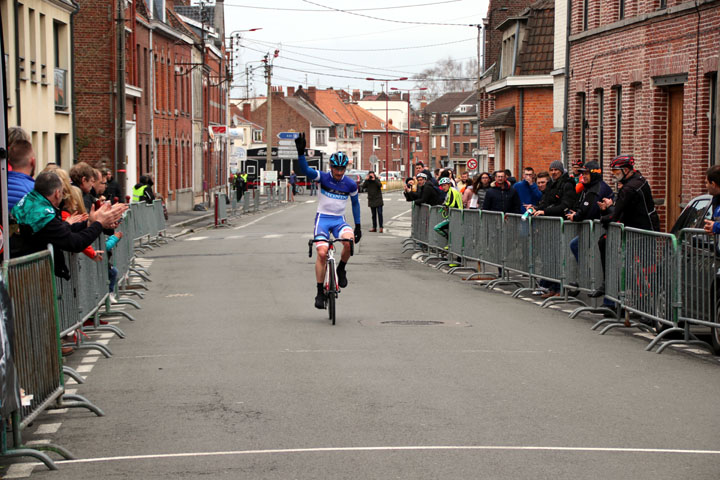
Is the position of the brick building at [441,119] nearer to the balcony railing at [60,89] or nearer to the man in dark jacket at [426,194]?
the balcony railing at [60,89]

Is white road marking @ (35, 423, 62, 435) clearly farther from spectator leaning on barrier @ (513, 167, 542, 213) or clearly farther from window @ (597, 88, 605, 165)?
window @ (597, 88, 605, 165)

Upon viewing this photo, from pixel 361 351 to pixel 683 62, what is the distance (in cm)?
1303

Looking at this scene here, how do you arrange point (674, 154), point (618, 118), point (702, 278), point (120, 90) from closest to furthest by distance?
point (702, 278) < point (674, 154) < point (618, 118) < point (120, 90)

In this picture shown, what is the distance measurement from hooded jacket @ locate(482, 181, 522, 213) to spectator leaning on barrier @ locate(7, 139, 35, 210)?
36.9ft

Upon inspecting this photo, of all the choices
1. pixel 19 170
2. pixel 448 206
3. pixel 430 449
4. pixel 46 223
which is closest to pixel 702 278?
pixel 430 449

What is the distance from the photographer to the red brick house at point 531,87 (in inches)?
1769

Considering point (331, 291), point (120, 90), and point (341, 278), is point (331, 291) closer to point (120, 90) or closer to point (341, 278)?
point (341, 278)

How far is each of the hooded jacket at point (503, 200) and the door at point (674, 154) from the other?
4.43m

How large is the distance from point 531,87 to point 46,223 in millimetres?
38161

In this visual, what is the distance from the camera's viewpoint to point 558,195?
17.0 metres

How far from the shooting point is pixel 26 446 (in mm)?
6855

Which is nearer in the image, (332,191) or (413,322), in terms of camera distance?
(413,322)

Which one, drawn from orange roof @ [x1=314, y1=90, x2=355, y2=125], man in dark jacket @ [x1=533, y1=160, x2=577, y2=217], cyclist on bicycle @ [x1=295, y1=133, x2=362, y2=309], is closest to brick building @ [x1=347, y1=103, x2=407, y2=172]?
orange roof @ [x1=314, y1=90, x2=355, y2=125]

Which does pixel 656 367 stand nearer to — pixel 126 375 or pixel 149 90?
pixel 126 375
